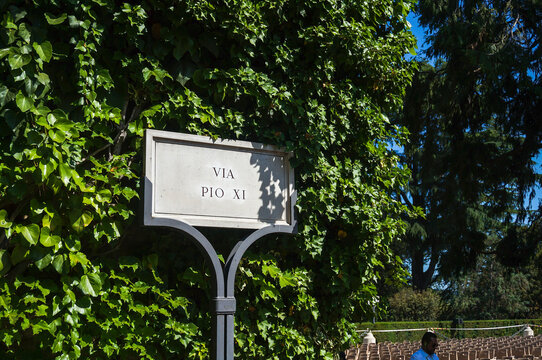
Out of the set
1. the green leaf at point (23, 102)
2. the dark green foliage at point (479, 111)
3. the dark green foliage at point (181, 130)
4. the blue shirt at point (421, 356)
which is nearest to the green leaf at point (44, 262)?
the dark green foliage at point (181, 130)

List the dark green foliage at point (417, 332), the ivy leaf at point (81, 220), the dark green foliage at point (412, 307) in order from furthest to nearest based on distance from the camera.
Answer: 1. the dark green foliage at point (412, 307)
2. the dark green foliage at point (417, 332)
3. the ivy leaf at point (81, 220)

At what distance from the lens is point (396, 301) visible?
95.4ft

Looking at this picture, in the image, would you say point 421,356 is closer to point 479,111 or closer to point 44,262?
point 44,262

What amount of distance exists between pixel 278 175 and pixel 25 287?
1813mm

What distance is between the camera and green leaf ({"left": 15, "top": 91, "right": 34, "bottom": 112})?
3188mm

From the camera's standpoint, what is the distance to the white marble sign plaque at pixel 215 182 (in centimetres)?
344

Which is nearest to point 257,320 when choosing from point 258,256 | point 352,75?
point 258,256

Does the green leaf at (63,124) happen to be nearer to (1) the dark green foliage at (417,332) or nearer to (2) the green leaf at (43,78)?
(2) the green leaf at (43,78)

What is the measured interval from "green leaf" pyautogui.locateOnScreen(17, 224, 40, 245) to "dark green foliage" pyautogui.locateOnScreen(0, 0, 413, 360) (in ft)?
0.04

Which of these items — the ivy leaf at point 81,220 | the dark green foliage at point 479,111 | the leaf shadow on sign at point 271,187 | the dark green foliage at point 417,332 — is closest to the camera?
the ivy leaf at point 81,220

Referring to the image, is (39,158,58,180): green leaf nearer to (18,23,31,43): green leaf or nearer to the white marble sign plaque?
the white marble sign plaque

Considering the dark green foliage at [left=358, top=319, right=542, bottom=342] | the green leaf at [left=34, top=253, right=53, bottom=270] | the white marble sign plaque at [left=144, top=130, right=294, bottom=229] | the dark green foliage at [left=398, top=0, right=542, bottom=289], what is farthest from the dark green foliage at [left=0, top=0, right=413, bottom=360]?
the dark green foliage at [left=358, top=319, right=542, bottom=342]

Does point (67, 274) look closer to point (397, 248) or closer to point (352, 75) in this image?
point (352, 75)

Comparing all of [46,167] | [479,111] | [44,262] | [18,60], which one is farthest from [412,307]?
[18,60]
